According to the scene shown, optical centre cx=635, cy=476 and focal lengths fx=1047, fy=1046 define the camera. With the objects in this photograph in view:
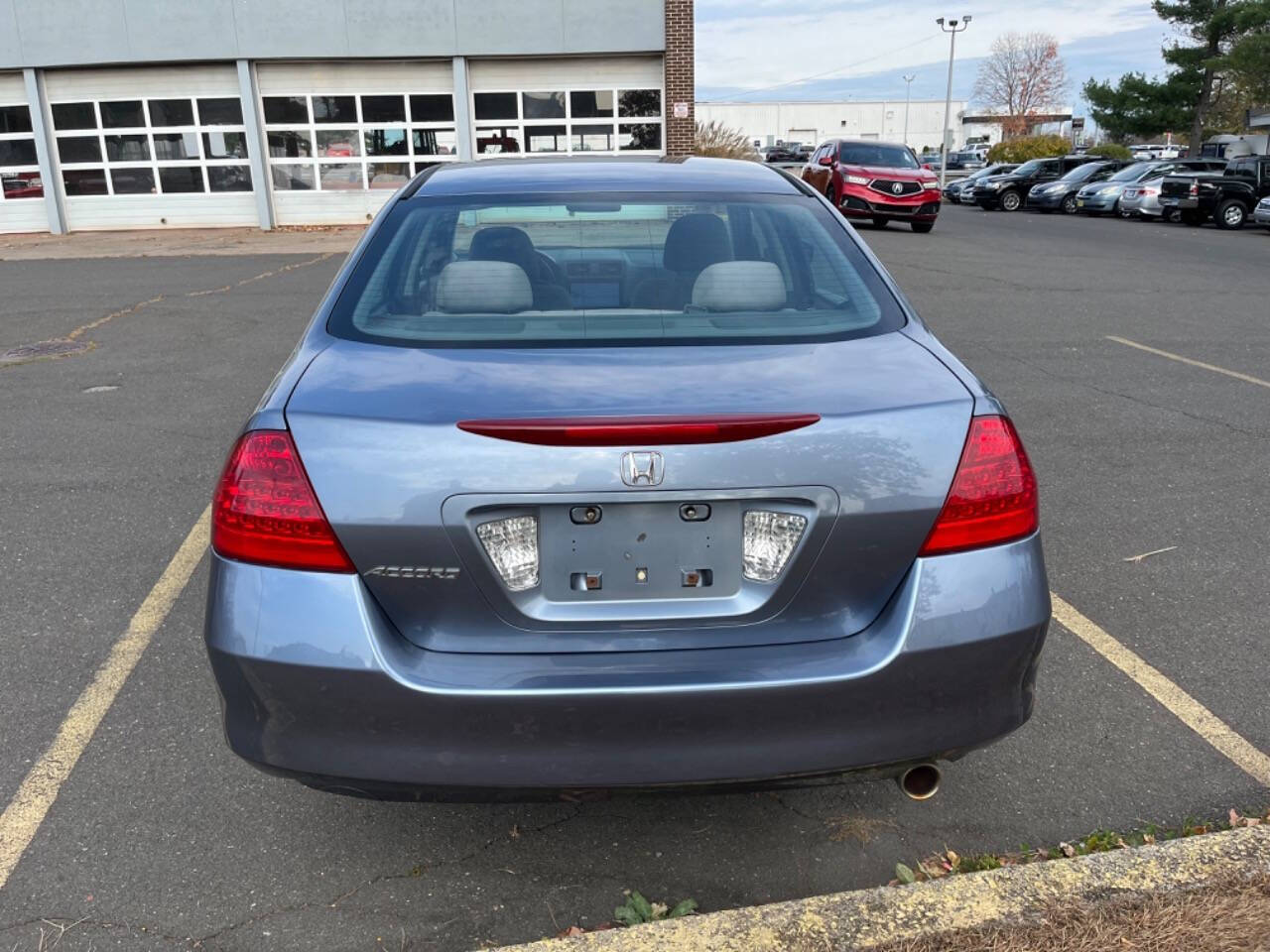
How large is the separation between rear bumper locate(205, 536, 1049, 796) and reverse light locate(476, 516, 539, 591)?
157mm

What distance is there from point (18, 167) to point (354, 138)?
7.73m

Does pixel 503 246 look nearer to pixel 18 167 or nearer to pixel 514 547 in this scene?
pixel 514 547

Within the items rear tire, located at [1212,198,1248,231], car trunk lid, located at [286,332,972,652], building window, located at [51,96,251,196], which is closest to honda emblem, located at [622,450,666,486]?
car trunk lid, located at [286,332,972,652]

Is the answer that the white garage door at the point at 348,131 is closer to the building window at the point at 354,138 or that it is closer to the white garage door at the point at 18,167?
the building window at the point at 354,138

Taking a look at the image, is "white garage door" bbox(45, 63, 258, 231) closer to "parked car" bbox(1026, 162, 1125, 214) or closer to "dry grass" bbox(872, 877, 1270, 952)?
"parked car" bbox(1026, 162, 1125, 214)

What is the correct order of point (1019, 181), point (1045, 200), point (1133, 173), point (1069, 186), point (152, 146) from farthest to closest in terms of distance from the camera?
1. point (1019, 181)
2. point (1045, 200)
3. point (1069, 186)
4. point (1133, 173)
5. point (152, 146)

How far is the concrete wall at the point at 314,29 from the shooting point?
21.6m

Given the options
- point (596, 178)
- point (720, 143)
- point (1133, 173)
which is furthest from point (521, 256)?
point (1133, 173)

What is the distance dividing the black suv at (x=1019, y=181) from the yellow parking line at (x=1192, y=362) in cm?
2693

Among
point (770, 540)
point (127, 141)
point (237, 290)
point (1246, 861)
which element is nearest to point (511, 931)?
point (770, 540)

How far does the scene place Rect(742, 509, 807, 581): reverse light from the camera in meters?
2.06

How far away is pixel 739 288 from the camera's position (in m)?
2.81

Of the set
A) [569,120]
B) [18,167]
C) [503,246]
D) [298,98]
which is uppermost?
[298,98]

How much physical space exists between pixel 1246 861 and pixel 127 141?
2583 centimetres
